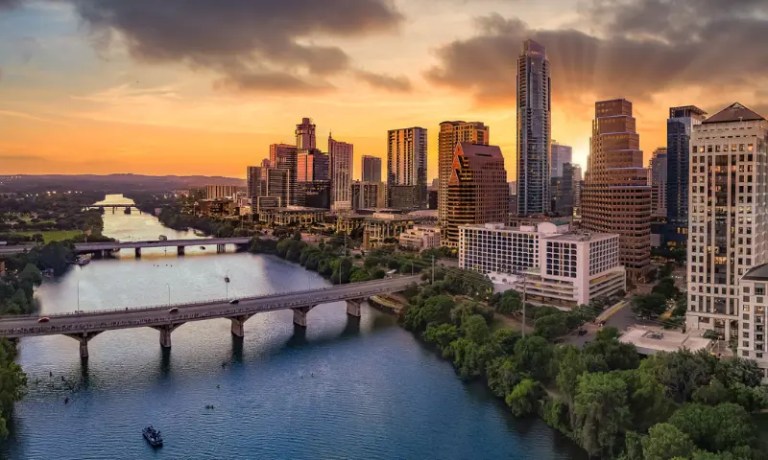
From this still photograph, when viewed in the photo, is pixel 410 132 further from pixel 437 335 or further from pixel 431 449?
pixel 431 449

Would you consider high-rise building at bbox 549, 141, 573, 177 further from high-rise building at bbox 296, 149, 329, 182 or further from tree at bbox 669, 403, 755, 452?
tree at bbox 669, 403, 755, 452

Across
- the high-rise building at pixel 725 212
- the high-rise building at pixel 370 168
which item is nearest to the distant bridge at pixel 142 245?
the high-rise building at pixel 725 212

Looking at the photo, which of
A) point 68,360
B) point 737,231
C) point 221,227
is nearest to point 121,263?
point 221,227

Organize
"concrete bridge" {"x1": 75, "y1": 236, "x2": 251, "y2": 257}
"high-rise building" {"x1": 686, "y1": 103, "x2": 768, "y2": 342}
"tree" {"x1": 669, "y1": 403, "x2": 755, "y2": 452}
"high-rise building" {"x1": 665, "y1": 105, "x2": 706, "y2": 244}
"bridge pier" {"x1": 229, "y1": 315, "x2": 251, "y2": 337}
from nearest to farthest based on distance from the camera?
"tree" {"x1": 669, "y1": 403, "x2": 755, "y2": 452}
"high-rise building" {"x1": 686, "y1": 103, "x2": 768, "y2": 342}
"bridge pier" {"x1": 229, "y1": 315, "x2": 251, "y2": 337}
"concrete bridge" {"x1": 75, "y1": 236, "x2": 251, "y2": 257}
"high-rise building" {"x1": 665, "y1": 105, "x2": 706, "y2": 244}

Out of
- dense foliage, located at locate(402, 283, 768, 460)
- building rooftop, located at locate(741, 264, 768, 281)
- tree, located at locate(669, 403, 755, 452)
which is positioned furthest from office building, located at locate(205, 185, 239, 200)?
tree, located at locate(669, 403, 755, 452)

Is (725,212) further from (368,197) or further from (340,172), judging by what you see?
(340,172)

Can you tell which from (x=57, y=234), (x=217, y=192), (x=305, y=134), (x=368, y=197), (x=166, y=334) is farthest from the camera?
(x=217, y=192)

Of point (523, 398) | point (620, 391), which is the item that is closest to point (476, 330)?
point (523, 398)
